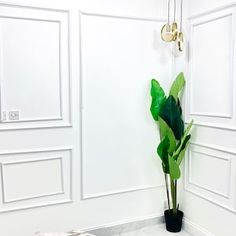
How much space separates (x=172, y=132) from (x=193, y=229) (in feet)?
3.24

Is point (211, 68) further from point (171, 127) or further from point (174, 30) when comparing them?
point (171, 127)

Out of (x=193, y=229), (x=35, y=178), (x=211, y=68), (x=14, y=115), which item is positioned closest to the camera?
(x=14, y=115)

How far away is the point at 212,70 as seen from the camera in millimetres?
2500

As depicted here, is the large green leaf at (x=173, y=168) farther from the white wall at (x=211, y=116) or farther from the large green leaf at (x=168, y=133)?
the white wall at (x=211, y=116)

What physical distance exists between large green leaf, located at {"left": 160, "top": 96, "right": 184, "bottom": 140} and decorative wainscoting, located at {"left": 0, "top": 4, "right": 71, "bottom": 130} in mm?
869

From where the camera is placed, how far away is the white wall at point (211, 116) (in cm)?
231

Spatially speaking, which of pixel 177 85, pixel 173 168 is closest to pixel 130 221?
pixel 173 168

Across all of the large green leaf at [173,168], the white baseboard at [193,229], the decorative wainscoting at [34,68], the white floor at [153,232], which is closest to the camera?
the decorative wainscoting at [34,68]

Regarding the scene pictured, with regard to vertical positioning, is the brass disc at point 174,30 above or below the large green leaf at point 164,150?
above

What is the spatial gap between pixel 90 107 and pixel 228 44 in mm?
1276

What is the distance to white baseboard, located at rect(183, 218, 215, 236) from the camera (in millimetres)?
2617

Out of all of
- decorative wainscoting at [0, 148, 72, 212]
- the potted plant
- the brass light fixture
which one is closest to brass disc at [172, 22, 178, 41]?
the brass light fixture

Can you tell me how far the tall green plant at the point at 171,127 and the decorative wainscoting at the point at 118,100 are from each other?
149mm

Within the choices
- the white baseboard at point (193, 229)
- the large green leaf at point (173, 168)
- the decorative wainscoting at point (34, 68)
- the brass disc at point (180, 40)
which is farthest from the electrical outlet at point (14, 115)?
the white baseboard at point (193, 229)
